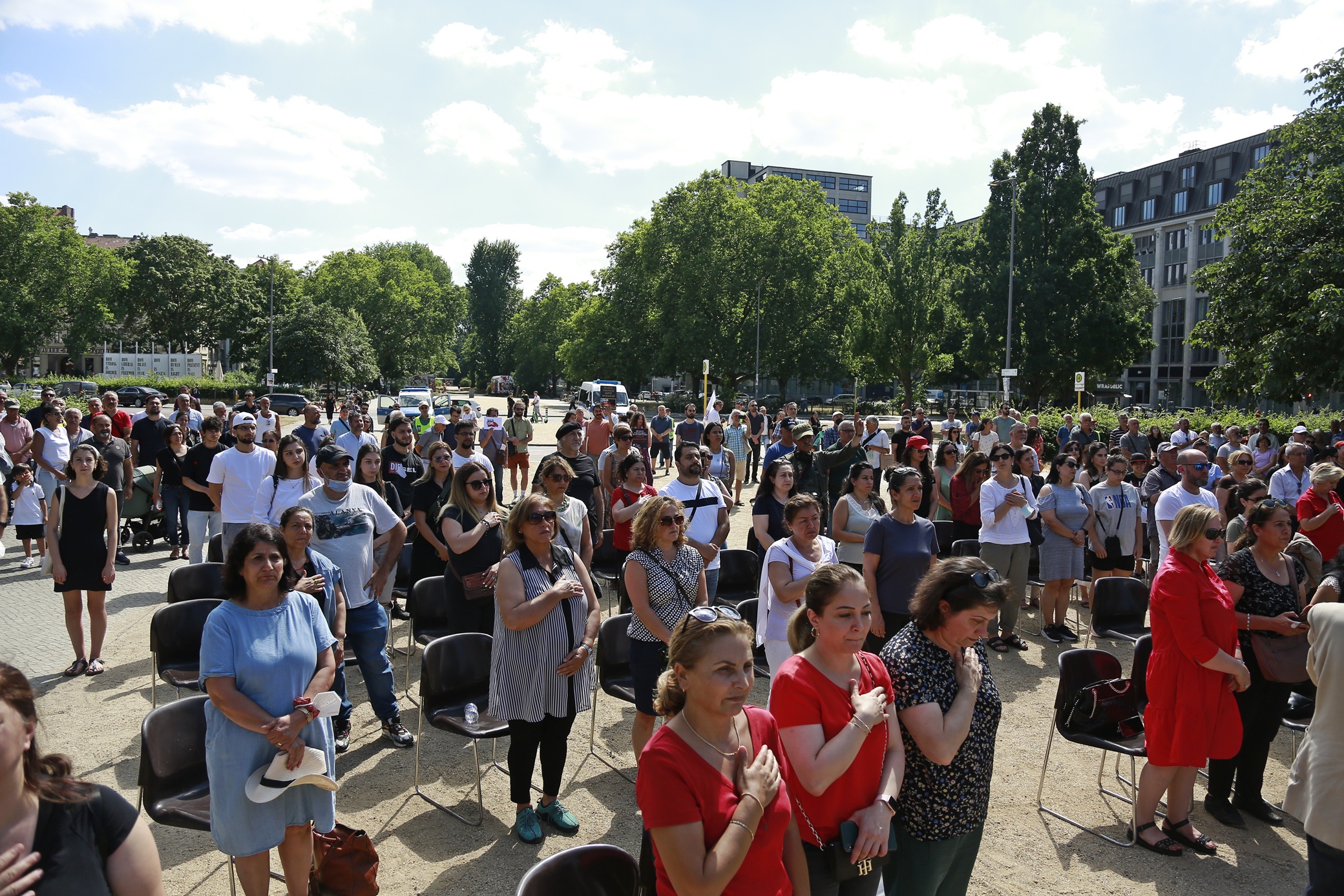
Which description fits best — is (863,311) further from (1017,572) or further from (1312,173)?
(1017,572)

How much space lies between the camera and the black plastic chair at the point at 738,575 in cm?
731

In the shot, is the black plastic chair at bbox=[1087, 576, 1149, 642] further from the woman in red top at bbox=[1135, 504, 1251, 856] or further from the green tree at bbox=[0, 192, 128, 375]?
A: the green tree at bbox=[0, 192, 128, 375]

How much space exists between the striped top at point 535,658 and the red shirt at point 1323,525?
6549 mm

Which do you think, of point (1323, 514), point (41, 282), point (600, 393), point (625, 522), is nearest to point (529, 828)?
point (625, 522)

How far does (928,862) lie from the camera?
9.59ft

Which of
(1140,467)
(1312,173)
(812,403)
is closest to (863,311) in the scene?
(812,403)

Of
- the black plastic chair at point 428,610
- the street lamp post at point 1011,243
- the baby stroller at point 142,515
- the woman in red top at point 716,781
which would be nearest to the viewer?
the woman in red top at point 716,781

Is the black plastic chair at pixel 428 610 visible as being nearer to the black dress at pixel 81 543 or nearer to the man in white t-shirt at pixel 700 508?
the man in white t-shirt at pixel 700 508

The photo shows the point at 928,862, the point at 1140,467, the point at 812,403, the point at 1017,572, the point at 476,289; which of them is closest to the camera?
Result: the point at 928,862

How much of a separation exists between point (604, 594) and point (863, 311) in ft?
133

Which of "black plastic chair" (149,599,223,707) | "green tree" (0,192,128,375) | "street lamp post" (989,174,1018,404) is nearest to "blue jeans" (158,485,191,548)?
"black plastic chair" (149,599,223,707)

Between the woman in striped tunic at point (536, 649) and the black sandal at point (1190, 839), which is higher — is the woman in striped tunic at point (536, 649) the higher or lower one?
the higher one

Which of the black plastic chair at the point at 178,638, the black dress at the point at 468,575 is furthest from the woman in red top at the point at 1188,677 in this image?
the black plastic chair at the point at 178,638

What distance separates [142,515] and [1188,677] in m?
11.6
